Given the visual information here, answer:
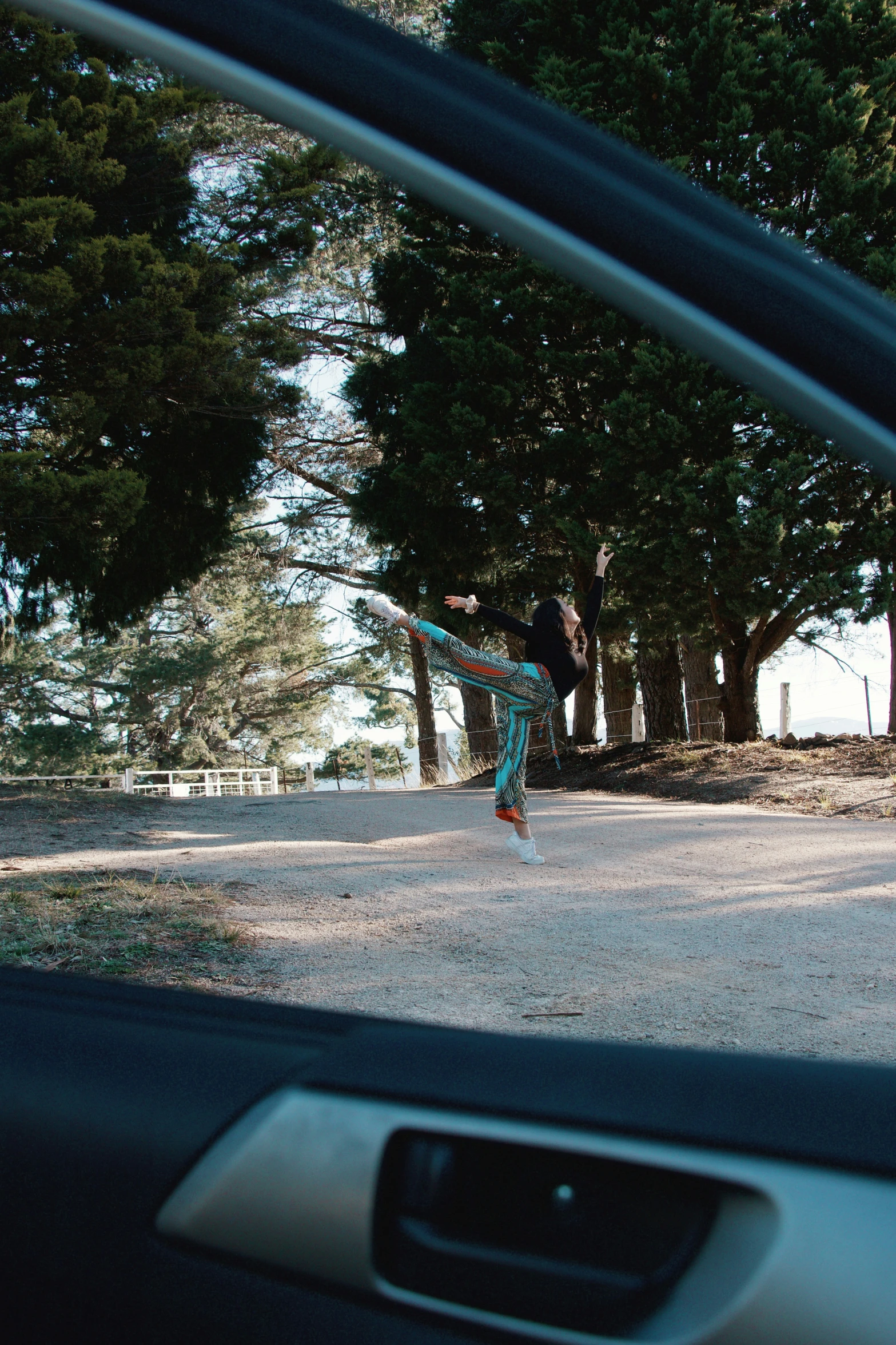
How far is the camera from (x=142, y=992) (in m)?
1.20

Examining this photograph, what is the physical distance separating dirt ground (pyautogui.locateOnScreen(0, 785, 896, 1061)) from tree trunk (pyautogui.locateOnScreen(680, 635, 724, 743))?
6.24 metres

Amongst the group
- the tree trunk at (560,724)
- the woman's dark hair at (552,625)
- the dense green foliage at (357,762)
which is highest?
the woman's dark hair at (552,625)

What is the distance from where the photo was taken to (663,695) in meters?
15.0

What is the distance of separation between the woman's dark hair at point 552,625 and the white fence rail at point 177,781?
54.4 feet

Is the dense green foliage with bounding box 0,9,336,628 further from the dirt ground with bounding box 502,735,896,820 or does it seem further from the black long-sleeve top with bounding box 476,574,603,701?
the dirt ground with bounding box 502,735,896,820

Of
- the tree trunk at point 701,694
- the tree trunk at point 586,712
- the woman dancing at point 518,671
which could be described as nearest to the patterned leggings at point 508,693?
the woman dancing at point 518,671

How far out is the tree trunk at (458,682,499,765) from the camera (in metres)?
19.9

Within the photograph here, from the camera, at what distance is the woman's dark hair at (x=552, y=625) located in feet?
22.8

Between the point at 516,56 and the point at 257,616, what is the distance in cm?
1827

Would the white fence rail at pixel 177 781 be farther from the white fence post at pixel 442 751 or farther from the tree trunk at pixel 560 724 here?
the tree trunk at pixel 560 724

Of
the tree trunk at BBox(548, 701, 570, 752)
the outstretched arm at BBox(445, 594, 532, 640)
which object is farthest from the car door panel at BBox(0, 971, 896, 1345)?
the tree trunk at BBox(548, 701, 570, 752)

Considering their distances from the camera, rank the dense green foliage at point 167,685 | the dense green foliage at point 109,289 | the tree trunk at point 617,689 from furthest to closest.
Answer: the dense green foliage at point 167,685 < the tree trunk at point 617,689 < the dense green foliage at point 109,289

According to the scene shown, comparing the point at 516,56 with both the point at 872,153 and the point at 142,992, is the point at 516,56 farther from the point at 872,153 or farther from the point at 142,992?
the point at 142,992

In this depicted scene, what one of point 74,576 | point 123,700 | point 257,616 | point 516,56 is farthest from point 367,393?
point 123,700
